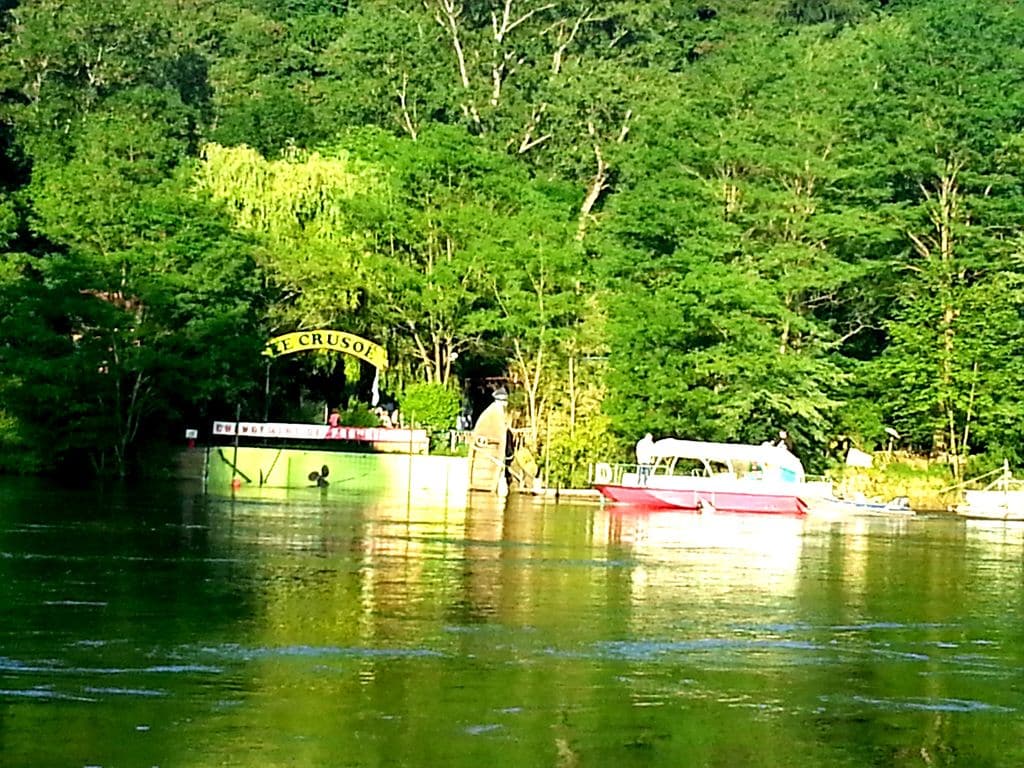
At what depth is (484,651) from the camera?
19.0 m

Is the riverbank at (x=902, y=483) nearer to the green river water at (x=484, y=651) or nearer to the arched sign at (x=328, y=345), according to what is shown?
the arched sign at (x=328, y=345)

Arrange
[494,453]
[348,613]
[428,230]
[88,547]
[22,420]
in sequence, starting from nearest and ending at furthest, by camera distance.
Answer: [348,613]
[88,547]
[22,420]
[494,453]
[428,230]

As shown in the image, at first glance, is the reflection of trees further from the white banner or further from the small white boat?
the white banner

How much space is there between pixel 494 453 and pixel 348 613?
32.9 metres

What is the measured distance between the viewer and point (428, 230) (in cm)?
5794

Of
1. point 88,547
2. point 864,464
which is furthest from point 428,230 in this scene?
point 88,547

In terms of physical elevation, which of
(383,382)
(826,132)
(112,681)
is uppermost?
(826,132)

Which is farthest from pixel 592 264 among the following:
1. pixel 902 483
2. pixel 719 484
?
pixel 719 484

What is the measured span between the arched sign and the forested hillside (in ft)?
3.12

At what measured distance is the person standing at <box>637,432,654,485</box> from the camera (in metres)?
48.4

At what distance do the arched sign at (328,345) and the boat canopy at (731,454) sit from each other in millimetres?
9993

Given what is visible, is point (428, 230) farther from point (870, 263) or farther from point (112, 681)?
point (112, 681)

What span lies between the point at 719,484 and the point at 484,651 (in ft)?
96.5

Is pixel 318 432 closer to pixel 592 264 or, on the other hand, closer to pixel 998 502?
pixel 592 264
